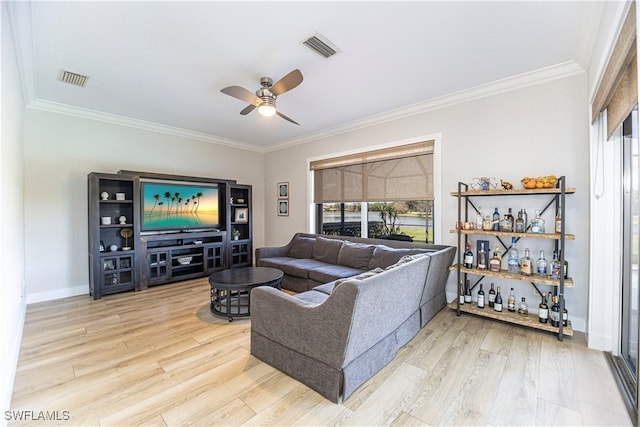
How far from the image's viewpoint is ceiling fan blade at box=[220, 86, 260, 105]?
9.08 ft

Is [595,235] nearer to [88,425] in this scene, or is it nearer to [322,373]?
[322,373]

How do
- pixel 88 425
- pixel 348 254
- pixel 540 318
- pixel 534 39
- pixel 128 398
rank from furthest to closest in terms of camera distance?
pixel 348 254 → pixel 540 318 → pixel 534 39 → pixel 128 398 → pixel 88 425

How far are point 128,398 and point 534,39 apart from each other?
13.8 ft

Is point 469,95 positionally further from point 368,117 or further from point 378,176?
point 378,176

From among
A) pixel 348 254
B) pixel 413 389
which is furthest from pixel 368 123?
pixel 413 389

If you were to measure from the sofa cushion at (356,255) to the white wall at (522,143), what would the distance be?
1009mm

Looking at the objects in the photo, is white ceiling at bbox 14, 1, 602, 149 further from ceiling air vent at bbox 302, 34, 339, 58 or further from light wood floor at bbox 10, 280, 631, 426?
light wood floor at bbox 10, 280, 631, 426

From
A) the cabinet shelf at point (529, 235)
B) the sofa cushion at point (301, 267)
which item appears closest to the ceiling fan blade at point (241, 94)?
the sofa cushion at point (301, 267)

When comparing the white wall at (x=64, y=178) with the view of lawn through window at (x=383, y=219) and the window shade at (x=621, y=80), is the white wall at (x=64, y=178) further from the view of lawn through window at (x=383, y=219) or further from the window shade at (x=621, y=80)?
the window shade at (x=621, y=80)

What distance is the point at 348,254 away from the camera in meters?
4.18

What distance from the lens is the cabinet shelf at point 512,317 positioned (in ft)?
8.78

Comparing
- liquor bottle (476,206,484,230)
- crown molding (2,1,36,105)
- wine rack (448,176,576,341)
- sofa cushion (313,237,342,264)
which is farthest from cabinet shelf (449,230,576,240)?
crown molding (2,1,36,105)

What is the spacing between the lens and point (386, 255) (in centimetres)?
376

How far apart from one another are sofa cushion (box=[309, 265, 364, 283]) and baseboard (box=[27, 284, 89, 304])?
341cm
